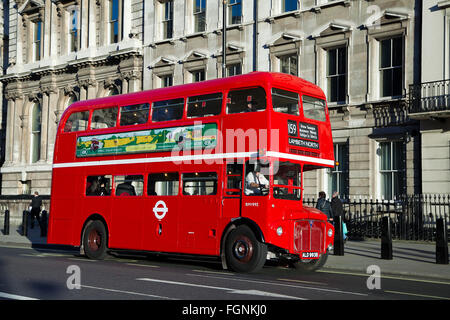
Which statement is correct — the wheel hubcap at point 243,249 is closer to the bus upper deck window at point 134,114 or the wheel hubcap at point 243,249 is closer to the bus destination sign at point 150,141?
the bus destination sign at point 150,141

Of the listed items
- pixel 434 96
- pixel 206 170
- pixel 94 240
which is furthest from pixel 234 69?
pixel 206 170

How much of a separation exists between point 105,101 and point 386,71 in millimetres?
11556

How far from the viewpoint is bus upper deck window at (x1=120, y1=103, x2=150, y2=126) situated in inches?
630

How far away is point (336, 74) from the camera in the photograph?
25.7m

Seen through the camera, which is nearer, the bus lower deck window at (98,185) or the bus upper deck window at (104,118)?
the bus upper deck window at (104,118)

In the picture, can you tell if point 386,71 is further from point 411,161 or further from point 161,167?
point 161,167

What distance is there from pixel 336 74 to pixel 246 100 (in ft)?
41.0

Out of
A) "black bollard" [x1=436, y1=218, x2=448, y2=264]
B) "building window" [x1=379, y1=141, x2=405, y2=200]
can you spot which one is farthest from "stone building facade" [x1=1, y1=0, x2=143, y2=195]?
"black bollard" [x1=436, y1=218, x2=448, y2=264]

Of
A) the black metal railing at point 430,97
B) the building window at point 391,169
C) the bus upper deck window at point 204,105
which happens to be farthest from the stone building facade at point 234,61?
the bus upper deck window at point 204,105

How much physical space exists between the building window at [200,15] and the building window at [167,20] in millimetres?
1711

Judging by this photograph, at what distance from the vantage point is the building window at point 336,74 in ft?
83.5

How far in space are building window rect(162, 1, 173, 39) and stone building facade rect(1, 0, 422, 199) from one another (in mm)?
56
